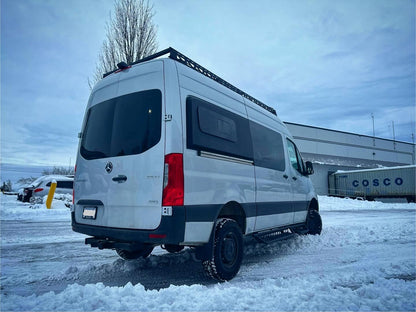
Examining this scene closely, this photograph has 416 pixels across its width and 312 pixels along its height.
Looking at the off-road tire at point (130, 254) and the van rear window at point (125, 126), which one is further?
the off-road tire at point (130, 254)

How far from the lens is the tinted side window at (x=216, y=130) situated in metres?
3.24

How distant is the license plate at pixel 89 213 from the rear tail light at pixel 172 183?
3.58 ft

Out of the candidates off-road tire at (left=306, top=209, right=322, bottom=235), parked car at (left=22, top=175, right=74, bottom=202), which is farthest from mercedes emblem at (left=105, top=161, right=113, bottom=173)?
parked car at (left=22, top=175, right=74, bottom=202)

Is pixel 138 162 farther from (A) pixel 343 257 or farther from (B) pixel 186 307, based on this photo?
(A) pixel 343 257

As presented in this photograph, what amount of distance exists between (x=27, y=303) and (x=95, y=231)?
1.02 meters

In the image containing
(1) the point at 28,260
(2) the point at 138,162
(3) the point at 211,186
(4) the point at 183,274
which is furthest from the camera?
(1) the point at 28,260

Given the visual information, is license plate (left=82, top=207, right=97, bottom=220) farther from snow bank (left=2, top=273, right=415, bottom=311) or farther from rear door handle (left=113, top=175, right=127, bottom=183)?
snow bank (left=2, top=273, right=415, bottom=311)

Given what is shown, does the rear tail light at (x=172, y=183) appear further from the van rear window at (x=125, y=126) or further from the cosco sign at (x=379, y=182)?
the cosco sign at (x=379, y=182)

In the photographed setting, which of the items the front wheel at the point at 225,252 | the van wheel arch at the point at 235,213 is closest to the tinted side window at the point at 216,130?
the van wheel arch at the point at 235,213

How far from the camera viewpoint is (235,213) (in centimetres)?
391

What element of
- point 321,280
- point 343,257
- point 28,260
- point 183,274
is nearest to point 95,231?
point 183,274

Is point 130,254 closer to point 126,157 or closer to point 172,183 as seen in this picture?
point 126,157

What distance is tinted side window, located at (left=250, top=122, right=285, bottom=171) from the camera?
4477mm

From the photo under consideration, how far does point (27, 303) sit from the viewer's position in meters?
2.41
